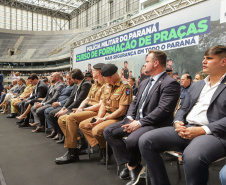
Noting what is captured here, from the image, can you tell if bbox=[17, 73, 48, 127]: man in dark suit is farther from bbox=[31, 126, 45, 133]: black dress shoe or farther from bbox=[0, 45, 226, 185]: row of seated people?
bbox=[0, 45, 226, 185]: row of seated people

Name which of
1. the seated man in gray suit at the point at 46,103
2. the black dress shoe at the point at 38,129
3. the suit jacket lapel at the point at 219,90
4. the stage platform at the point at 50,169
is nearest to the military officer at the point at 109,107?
the stage platform at the point at 50,169

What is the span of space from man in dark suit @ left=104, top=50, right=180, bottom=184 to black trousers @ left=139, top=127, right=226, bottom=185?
0.68 ft

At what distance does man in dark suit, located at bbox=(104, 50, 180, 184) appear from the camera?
169 cm

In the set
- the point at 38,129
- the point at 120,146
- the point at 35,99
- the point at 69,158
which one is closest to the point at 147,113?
the point at 120,146

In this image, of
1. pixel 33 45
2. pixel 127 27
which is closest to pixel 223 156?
pixel 127 27

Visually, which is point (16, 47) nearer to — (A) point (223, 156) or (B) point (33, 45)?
(B) point (33, 45)

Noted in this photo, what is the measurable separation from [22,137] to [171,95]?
119 inches

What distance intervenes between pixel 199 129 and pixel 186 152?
202mm

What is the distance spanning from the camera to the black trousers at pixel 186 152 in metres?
1.17

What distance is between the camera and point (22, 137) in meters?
3.59

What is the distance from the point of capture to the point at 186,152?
4.05ft

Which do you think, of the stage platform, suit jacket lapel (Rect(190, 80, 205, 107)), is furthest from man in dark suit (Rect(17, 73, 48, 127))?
suit jacket lapel (Rect(190, 80, 205, 107))

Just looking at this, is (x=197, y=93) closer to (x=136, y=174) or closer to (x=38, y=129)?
(x=136, y=174)

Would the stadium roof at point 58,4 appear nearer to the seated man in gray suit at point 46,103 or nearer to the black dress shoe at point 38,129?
the seated man in gray suit at point 46,103
